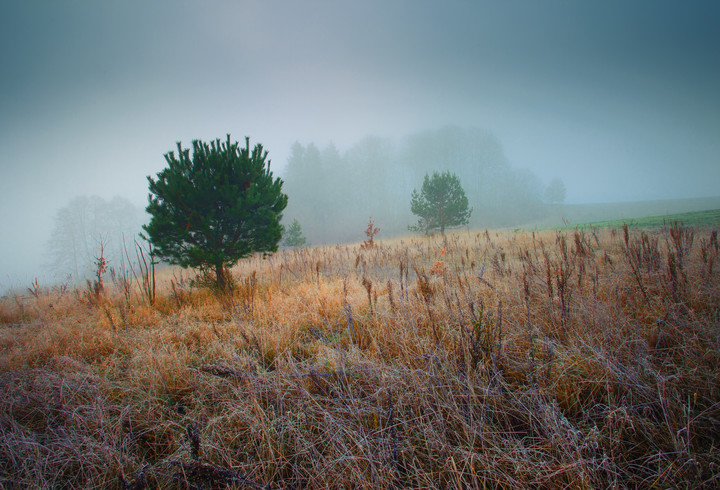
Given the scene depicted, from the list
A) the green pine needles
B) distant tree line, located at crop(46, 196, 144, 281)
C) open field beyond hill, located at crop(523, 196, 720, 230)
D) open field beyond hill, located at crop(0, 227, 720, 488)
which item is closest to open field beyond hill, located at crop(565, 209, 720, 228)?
open field beyond hill, located at crop(523, 196, 720, 230)

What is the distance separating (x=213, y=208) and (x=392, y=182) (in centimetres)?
5067

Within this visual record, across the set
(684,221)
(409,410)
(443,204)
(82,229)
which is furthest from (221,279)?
(82,229)

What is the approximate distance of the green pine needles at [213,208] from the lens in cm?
440

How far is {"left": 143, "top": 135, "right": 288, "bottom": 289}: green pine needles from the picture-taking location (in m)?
4.40

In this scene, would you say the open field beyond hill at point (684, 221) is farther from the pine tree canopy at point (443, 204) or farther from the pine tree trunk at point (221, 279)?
the pine tree trunk at point (221, 279)

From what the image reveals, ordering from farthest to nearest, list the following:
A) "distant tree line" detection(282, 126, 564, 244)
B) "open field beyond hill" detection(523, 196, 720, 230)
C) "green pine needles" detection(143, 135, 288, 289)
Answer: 1. "distant tree line" detection(282, 126, 564, 244)
2. "open field beyond hill" detection(523, 196, 720, 230)
3. "green pine needles" detection(143, 135, 288, 289)

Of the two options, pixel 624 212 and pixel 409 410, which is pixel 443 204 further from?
pixel 624 212

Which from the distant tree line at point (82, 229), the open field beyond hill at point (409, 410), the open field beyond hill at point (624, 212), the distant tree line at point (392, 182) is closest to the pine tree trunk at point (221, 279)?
the open field beyond hill at point (409, 410)

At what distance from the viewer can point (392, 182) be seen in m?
52.7

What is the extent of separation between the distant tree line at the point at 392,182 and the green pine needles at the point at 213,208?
103ft

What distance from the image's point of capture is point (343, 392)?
1550 mm

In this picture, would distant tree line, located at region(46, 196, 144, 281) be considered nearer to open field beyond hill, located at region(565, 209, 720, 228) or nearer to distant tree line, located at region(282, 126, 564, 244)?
distant tree line, located at region(282, 126, 564, 244)

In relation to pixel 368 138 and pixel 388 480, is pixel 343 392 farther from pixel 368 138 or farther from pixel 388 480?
pixel 368 138

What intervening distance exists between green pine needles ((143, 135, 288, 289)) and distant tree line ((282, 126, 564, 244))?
103ft
